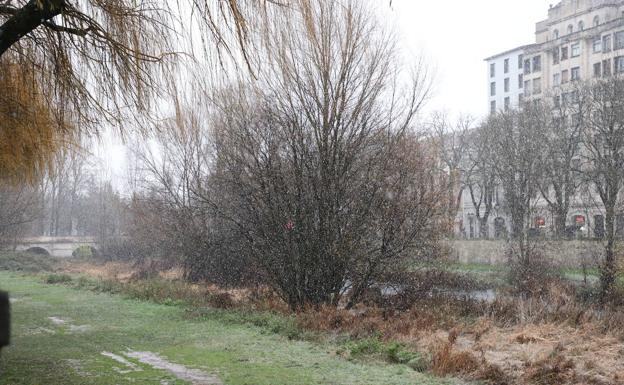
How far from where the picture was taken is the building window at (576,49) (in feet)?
198

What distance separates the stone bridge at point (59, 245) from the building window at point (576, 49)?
4871cm

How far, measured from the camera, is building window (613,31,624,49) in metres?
54.2

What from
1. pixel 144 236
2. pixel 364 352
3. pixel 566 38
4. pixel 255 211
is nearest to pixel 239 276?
pixel 255 211

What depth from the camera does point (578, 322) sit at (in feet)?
48.3

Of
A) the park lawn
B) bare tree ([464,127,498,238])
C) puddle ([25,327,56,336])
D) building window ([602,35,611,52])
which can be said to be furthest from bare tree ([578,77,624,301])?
building window ([602,35,611,52])

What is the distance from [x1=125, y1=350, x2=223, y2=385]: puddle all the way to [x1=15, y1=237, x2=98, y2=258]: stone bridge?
43540 millimetres

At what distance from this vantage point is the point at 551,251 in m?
28.8

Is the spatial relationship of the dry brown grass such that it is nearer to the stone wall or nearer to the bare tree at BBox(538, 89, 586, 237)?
the stone wall

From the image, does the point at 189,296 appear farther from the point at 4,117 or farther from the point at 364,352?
the point at 4,117

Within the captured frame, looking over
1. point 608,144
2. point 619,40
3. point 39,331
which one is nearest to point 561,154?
point 608,144

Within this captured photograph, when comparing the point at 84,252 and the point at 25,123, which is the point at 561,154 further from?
the point at 84,252

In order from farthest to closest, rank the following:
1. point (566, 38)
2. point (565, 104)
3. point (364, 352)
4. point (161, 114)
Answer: point (566, 38)
point (565, 104)
point (364, 352)
point (161, 114)

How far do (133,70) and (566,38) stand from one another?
64475 mm

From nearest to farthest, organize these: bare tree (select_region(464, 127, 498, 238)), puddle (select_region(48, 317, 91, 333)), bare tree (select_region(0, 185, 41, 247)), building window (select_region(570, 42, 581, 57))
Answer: puddle (select_region(48, 317, 91, 333)), bare tree (select_region(0, 185, 41, 247)), bare tree (select_region(464, 127, 498, 238)), building window (select_region(570, 42, 581, 57))
